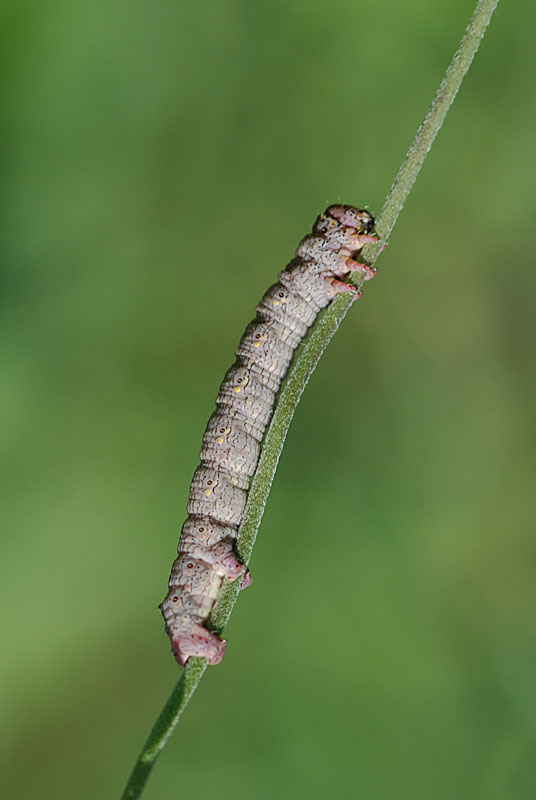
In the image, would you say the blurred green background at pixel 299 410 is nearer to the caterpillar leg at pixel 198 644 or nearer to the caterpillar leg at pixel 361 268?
the caterpillar leg at pixel 361 268

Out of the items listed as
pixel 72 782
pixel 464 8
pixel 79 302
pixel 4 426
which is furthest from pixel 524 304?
pixel 72 782

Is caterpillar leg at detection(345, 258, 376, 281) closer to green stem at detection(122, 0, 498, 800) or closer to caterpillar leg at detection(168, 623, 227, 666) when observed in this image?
green stem at detection(122, 0, 498, 800)

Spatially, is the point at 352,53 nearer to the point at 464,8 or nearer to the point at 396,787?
the point at 464,8

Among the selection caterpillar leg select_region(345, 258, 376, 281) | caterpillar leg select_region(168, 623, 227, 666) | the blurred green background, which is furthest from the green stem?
the blurred green background

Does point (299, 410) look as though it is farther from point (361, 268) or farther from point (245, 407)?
point (361, 268)

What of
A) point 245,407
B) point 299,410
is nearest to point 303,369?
point 245,407
